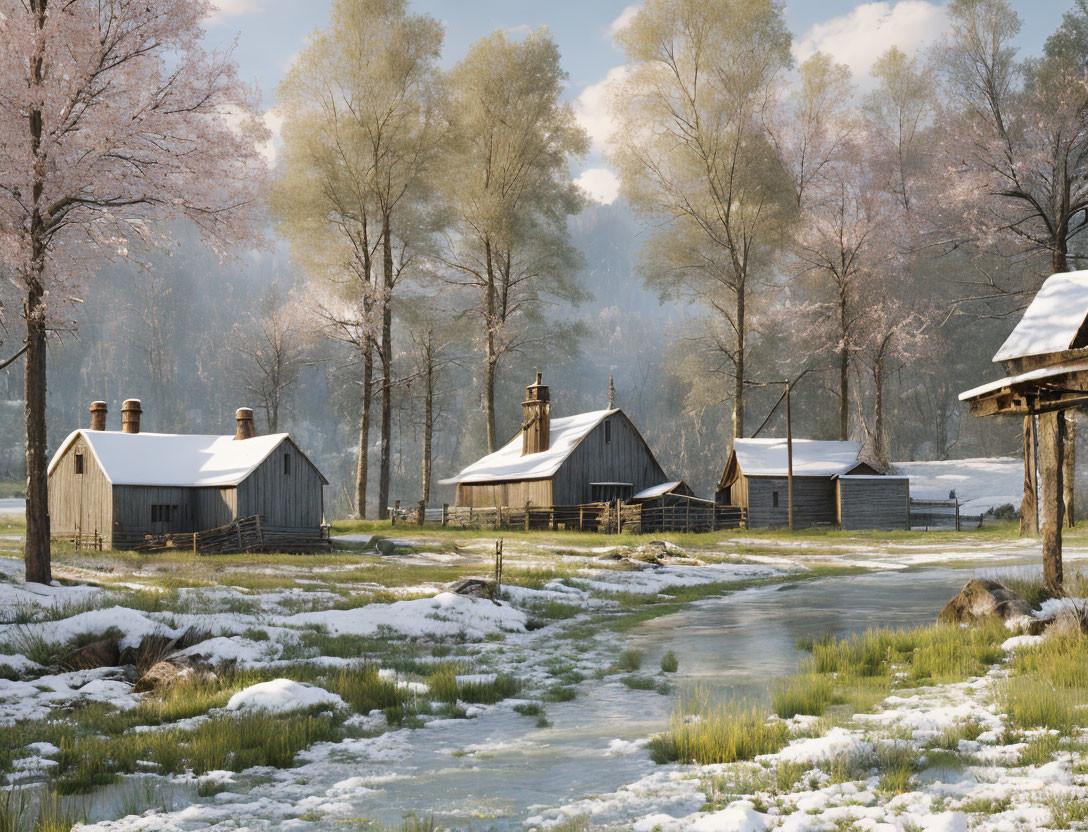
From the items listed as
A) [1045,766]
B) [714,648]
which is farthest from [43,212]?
[1045,766]

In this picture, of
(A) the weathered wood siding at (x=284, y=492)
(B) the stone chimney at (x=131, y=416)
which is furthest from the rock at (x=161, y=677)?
(B) the stone chimney at (x=131, y=416)

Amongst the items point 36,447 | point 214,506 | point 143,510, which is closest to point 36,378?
point 36,447

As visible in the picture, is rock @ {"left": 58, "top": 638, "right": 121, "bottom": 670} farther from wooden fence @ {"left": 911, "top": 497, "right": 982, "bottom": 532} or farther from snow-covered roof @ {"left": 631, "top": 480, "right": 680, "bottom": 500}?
wooden fence @ {"left": 911, "top": 497, "right": 982, "bottom": 532}

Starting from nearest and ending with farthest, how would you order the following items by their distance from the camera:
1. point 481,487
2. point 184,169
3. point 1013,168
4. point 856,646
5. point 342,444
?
point 856,646
point 184,169
point 1013,168
point 481,487
point 342,444

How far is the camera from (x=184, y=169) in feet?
54.2

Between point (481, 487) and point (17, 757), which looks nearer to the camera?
point (17, 757)

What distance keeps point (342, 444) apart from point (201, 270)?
38262 mm

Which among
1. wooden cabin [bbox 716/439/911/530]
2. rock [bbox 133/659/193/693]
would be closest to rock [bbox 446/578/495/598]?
rock [bbox 133/659/193/693]

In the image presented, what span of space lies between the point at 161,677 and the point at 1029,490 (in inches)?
1266

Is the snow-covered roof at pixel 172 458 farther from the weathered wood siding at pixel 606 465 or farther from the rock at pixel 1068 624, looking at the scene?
the rock at pixel 1068 624

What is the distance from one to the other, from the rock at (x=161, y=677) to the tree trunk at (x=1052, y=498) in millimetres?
11217

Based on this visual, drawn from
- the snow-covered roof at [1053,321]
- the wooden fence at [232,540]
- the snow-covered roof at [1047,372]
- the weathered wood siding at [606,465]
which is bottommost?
the wooden fence at [232,540]

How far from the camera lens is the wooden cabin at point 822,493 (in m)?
41.6

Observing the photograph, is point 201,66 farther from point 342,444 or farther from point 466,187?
point 342,444
